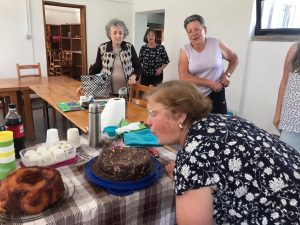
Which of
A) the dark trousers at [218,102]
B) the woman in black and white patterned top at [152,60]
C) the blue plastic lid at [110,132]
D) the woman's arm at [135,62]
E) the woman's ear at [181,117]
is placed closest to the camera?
the woman's ear at [181,117]

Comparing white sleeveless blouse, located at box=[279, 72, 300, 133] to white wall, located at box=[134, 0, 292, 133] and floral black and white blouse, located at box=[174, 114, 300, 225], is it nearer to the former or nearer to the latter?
floral black and white blouse, located at box=[174, 114, 300, 225]

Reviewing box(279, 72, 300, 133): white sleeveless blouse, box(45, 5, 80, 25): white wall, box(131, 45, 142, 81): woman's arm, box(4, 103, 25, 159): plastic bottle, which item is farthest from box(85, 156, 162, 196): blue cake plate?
box(45, 5, 80, 25): white wall

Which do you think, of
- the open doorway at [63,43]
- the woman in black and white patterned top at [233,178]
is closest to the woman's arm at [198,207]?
the woman in black and white patterned top at [233,178]

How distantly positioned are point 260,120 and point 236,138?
2695 millimetres

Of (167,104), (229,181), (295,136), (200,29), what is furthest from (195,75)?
Answer: (229,181)

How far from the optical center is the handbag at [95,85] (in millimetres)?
2111

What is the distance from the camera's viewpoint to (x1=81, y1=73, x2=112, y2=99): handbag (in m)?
2.11

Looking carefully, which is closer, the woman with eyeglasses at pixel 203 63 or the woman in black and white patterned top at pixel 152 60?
the woman with eyeglasses at pixel 203 63

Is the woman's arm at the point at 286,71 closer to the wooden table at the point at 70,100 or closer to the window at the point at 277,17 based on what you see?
the wooden table at the point at 70,100

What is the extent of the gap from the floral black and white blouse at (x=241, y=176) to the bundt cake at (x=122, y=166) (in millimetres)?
192

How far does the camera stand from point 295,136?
148cm

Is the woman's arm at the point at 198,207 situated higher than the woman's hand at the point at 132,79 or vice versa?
the woman's hand at the point at 132,79

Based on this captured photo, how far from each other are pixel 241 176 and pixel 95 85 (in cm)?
162

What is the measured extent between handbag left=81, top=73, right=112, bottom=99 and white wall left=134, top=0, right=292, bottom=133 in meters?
1.97
